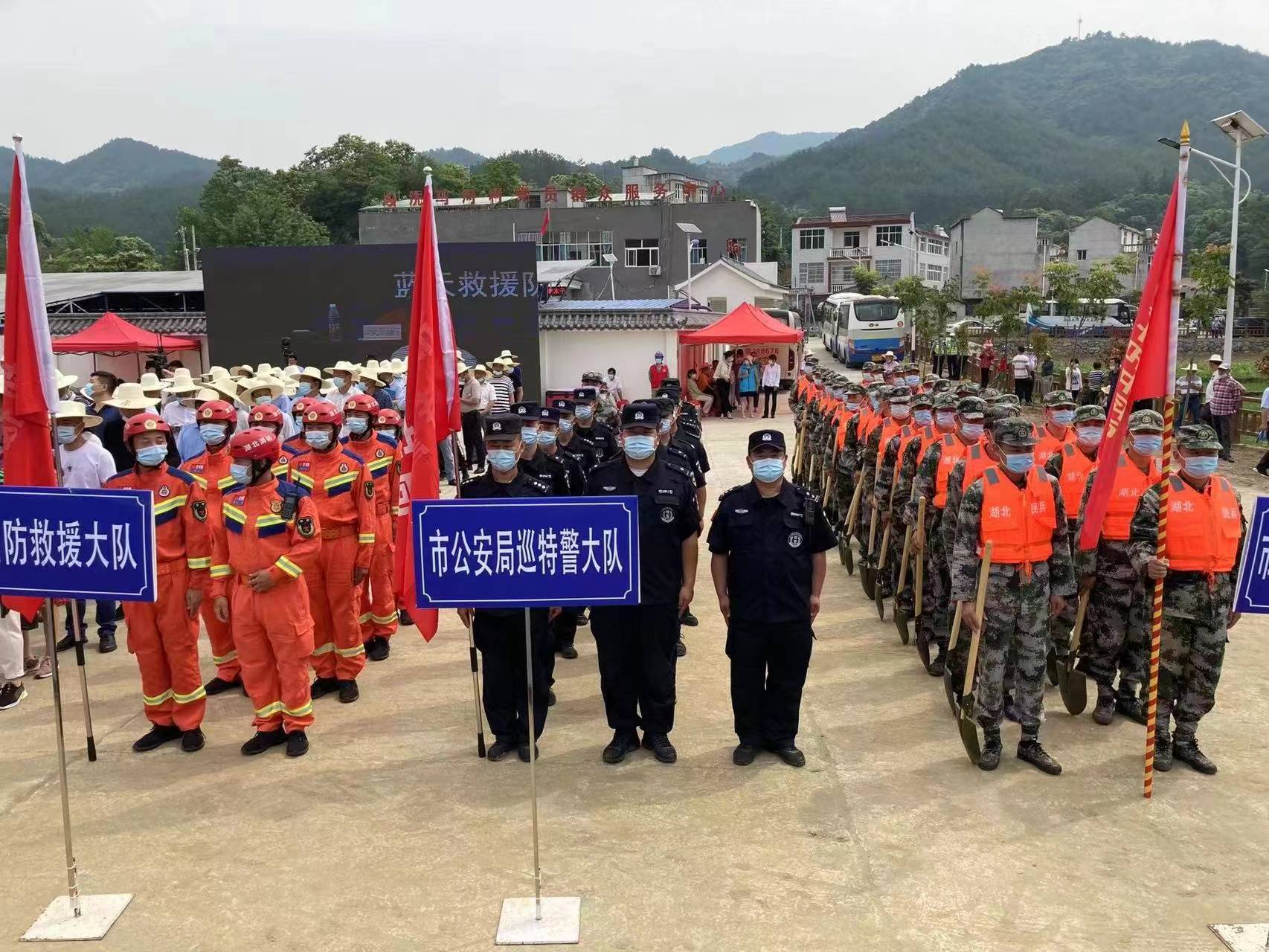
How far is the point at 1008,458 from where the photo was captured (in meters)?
5.72

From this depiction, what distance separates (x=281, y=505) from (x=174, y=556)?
0.73 metres

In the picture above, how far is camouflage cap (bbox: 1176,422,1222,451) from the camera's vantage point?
565cm

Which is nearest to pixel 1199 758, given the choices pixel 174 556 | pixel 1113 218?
pixel 174 556

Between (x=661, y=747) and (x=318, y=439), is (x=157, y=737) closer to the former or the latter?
(x=318, y=439)

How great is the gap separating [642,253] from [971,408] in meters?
45.0

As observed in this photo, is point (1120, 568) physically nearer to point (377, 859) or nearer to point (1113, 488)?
point (1113, 488)

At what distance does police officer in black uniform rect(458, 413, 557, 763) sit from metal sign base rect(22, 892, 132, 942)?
5.29 feet

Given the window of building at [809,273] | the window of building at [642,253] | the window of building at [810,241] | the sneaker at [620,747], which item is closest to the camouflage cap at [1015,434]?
the sneaker at [620,747]

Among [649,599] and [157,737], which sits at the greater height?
[649,599]

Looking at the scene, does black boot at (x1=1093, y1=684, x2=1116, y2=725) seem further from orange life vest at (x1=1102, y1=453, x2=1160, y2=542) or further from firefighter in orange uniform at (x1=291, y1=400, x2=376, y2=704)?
firefighter in orange uniform at (x1=291, y1=400, x2=376, y2=704)

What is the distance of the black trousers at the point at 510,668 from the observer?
5.70 m

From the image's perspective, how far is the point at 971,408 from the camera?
291 inches

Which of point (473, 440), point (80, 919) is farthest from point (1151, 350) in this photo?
point (473, 440)

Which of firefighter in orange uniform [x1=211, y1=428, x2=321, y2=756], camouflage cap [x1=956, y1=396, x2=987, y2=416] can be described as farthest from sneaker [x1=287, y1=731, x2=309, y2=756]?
camouflage cap [x1=956, y1=396, x2=987, y2=416]
